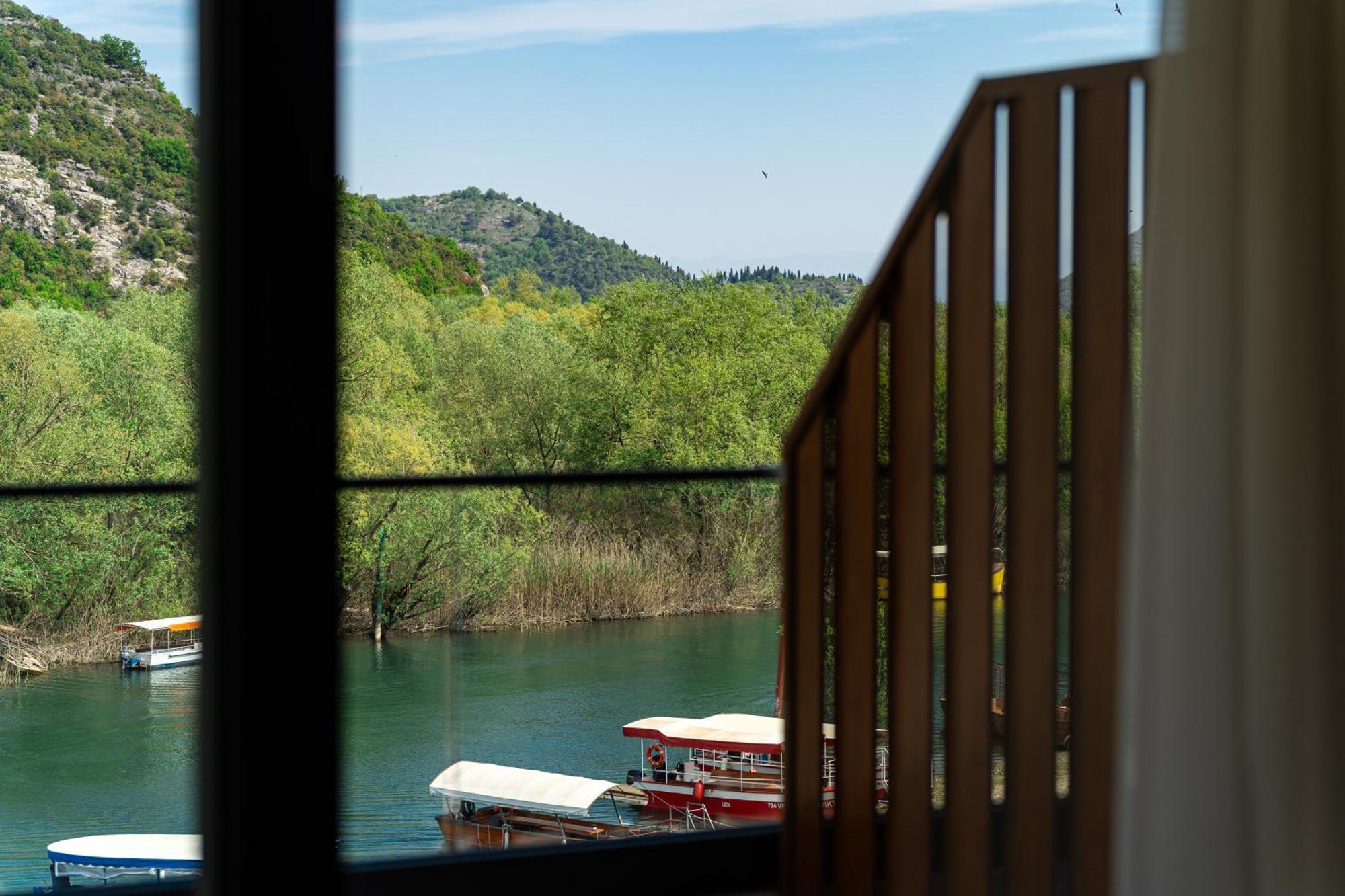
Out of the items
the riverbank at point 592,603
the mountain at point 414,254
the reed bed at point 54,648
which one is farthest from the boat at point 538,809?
the mountain at point 414,254

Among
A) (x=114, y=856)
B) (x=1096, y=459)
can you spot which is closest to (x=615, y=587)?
(x=1096, y=459)

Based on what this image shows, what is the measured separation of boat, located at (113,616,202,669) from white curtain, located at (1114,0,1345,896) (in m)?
12.2

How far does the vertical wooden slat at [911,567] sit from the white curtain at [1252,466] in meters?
0.37

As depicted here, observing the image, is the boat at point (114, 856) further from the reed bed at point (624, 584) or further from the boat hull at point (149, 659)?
the reed bed at point (624, 584)

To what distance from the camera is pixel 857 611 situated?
5.25 feet

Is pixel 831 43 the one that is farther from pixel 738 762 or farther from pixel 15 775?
pixel 15 775

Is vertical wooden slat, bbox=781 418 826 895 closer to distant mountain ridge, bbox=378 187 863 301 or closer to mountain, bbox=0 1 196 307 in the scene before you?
mountain, bbox=0 1 196 307

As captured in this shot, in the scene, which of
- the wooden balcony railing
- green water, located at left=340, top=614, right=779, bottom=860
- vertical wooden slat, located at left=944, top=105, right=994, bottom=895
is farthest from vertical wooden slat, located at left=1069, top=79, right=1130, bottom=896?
green water, located at left=340, top=614, right=779, bottom=860

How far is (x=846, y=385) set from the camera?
5.28 ft

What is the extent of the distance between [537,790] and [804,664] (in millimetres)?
7822

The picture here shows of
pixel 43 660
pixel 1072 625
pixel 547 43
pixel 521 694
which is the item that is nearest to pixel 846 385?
pixel 1072 625

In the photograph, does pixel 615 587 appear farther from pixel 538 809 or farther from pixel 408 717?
pixel 538 809

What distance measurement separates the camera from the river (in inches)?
110

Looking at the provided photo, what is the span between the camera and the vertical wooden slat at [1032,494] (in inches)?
59.2
